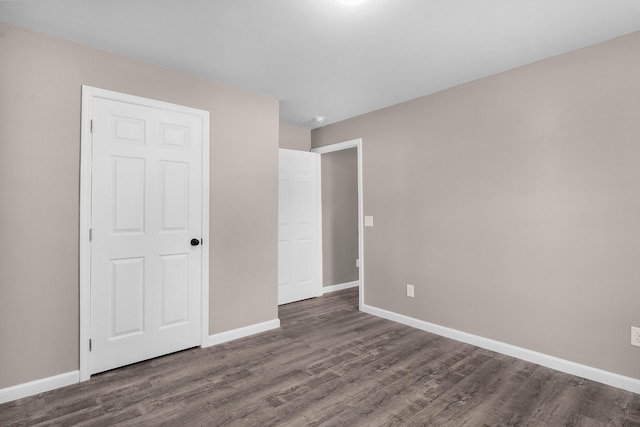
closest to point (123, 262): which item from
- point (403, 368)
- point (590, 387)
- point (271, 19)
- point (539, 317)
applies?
point (271, 19)

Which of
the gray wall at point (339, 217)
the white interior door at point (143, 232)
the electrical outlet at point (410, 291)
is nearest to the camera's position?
the white interior door at point (143, 232)

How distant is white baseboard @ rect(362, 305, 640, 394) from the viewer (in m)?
2.31

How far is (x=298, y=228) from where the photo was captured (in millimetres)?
4590

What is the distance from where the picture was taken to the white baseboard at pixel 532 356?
91.1 inches

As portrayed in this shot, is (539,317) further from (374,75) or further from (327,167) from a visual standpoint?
(327,167)

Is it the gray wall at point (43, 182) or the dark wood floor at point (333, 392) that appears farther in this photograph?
the gray wall at point (43, 182)

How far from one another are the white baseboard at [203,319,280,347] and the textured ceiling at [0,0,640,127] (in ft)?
8.05

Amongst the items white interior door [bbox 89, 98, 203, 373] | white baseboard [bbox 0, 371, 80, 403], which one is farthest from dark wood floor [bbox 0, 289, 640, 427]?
white interior door [bbox 89, 98, 203, 373]

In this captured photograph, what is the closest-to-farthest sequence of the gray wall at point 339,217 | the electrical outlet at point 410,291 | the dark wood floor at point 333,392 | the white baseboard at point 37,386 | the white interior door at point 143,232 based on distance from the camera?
the dark wood floor at point 333,392 < the white baseboard at point 37,386 < the white interior door at point 143,232 < the electrical outlet at point 410,291 < the gray wall at point 339,217

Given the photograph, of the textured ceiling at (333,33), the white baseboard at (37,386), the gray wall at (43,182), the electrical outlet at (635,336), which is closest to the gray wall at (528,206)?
the electrical outlet at (635,336)

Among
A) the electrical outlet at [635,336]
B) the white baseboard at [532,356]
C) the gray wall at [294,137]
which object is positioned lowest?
the white baseboard at [532,356]

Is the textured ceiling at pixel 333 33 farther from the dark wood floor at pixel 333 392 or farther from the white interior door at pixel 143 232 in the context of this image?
the dark wood floor at pixel 333 392

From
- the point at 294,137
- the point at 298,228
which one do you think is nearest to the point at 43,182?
the point at 298,228

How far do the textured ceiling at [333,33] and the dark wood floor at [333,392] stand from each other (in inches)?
99.4
